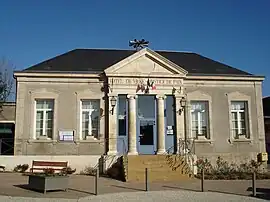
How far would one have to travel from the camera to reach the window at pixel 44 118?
19.6m

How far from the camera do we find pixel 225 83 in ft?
69.0

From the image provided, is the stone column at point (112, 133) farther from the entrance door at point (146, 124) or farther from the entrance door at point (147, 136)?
the entrance door at point (147, 136)

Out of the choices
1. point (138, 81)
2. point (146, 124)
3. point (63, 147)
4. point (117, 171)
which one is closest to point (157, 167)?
point (117, 171)

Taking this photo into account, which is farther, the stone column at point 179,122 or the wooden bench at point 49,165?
the stone column at point 179,122

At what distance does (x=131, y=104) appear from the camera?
1964 cm

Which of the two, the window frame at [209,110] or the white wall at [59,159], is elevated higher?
the window frame at [209,110]

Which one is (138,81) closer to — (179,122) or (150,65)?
(150,65)

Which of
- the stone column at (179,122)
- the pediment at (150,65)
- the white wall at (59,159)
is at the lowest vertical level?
the white wall at (59,159)

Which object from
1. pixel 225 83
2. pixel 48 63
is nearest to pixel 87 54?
pixel 48 63

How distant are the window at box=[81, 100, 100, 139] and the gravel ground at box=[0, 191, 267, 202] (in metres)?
7.80

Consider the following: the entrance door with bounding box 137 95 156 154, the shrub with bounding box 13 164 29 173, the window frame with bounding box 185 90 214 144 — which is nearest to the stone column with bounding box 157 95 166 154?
the entrance door with bounding box 137 95 156 154

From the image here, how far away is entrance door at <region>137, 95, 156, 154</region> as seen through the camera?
19.8 m

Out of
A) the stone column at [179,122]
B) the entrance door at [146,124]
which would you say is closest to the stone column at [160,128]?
the entrance door at [146,124]

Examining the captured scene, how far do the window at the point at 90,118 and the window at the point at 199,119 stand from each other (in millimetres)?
5487
